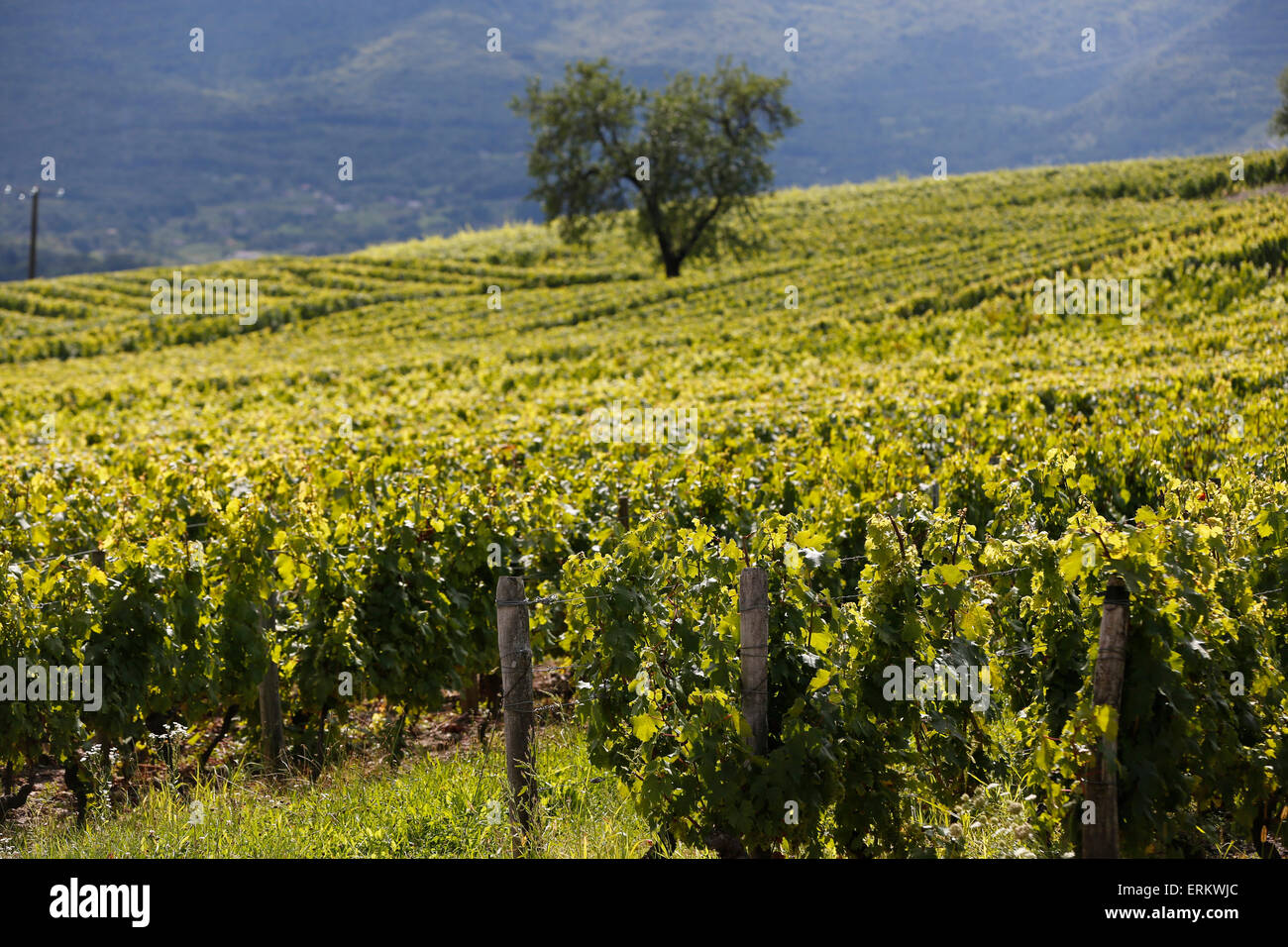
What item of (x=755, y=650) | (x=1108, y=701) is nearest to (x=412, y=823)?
(x=755, y=650)

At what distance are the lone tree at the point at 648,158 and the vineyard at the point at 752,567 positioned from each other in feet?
98.0

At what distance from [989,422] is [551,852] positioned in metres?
9.67

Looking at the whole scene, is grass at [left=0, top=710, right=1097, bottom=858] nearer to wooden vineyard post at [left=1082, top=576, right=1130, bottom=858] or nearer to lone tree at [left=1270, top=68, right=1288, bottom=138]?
wooden vineyard post at [left=1082, top=576, right=1130, bottom=858]

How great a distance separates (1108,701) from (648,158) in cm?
4965

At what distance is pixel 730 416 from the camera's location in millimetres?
15195

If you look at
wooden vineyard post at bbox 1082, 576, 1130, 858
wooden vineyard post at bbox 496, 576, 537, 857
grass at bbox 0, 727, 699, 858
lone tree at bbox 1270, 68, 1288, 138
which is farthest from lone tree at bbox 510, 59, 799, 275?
wooden vineyard post at bbox 1082, 576, 1130, 858

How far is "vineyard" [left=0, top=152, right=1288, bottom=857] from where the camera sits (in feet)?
16.8

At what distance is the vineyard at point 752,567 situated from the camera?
512 cm

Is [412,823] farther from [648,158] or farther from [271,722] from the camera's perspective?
[648,158]

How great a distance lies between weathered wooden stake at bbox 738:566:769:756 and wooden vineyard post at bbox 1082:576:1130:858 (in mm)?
1559

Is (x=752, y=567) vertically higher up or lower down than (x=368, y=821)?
higher up

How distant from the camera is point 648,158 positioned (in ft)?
168
